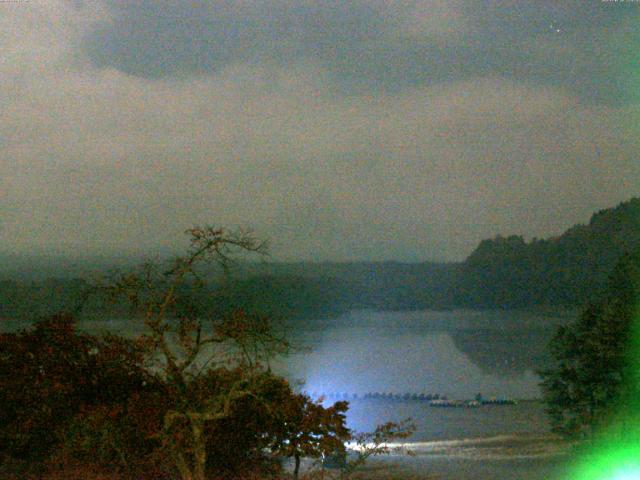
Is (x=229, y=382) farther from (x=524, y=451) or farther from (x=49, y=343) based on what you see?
(x=524, y=451)

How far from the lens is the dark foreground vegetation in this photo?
941cm

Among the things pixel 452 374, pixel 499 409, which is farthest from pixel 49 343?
pixel 452 374

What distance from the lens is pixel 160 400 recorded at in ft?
32.3

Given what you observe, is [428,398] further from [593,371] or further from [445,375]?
[593,371]

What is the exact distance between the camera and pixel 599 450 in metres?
14.6

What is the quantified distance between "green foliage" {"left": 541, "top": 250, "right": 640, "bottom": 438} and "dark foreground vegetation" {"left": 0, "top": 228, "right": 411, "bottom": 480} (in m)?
6.87

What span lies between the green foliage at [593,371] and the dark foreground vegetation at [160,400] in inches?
270

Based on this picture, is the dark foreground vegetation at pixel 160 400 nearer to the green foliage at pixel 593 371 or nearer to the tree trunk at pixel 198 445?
the tree trunk at pixel 198 445

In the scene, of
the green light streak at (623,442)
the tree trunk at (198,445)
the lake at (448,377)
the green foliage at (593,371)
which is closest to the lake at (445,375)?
the lake at (448,377)

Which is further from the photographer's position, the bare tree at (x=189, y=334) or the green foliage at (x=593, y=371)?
the green foliage at (x=593, y=371)

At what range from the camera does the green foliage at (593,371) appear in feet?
50.3

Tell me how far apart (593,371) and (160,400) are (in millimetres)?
9745

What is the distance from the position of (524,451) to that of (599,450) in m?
2.91

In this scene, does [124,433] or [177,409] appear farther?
[124,433]
